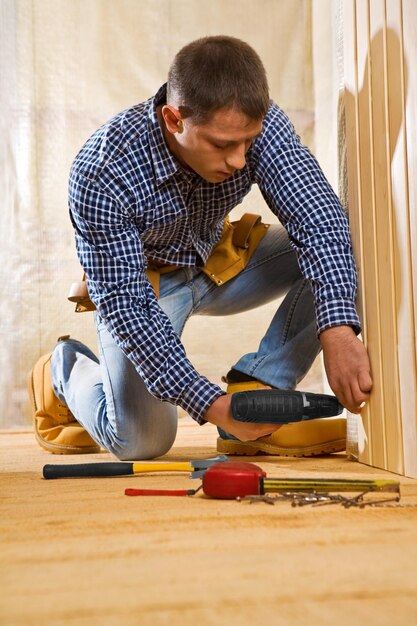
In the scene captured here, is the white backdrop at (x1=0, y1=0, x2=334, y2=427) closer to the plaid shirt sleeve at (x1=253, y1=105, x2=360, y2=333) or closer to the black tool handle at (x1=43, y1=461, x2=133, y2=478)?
the plaid shirt sleeve at (x1=253, y1=105, x2=360, y2=333)

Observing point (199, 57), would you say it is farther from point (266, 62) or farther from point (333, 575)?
point (266, 62)

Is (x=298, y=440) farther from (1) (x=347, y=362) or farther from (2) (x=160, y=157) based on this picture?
(2) (x=160, y=157)

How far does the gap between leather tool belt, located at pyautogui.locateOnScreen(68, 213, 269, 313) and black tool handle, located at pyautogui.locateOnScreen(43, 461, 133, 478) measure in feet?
2.01

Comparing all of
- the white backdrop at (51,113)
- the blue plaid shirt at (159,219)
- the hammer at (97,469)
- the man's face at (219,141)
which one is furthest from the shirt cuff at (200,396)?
the white backdrop at (51,113)

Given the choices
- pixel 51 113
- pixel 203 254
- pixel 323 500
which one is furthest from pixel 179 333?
pixel 51 113

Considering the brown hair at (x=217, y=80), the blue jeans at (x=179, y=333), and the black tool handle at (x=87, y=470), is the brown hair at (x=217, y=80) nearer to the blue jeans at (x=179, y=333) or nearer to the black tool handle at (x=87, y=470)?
the blue jeans at (x=179, y=333)

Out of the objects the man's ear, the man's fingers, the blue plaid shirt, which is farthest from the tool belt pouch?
the man's fingers

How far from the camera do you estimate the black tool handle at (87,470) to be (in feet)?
5.16

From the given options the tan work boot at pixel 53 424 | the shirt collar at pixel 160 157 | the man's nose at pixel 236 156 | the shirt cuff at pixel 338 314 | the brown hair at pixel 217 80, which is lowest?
the tan work boot at pixel 53 424

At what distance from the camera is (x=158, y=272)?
2.05 m

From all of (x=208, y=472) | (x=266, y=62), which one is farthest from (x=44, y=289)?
(x=208, y=472)

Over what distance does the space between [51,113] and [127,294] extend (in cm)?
213

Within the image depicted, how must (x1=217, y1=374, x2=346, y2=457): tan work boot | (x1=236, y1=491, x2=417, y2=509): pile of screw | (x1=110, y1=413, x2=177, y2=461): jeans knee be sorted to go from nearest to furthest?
(x1=236, y1=491, x2=417, y2=509): pile of screw
(x1=217, y1=374, x2=346, y2=457): tan work boot
(x1=110, y1=413, x2=177, y2=461): jeans knee

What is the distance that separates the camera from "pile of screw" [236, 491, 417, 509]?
1.18 m
